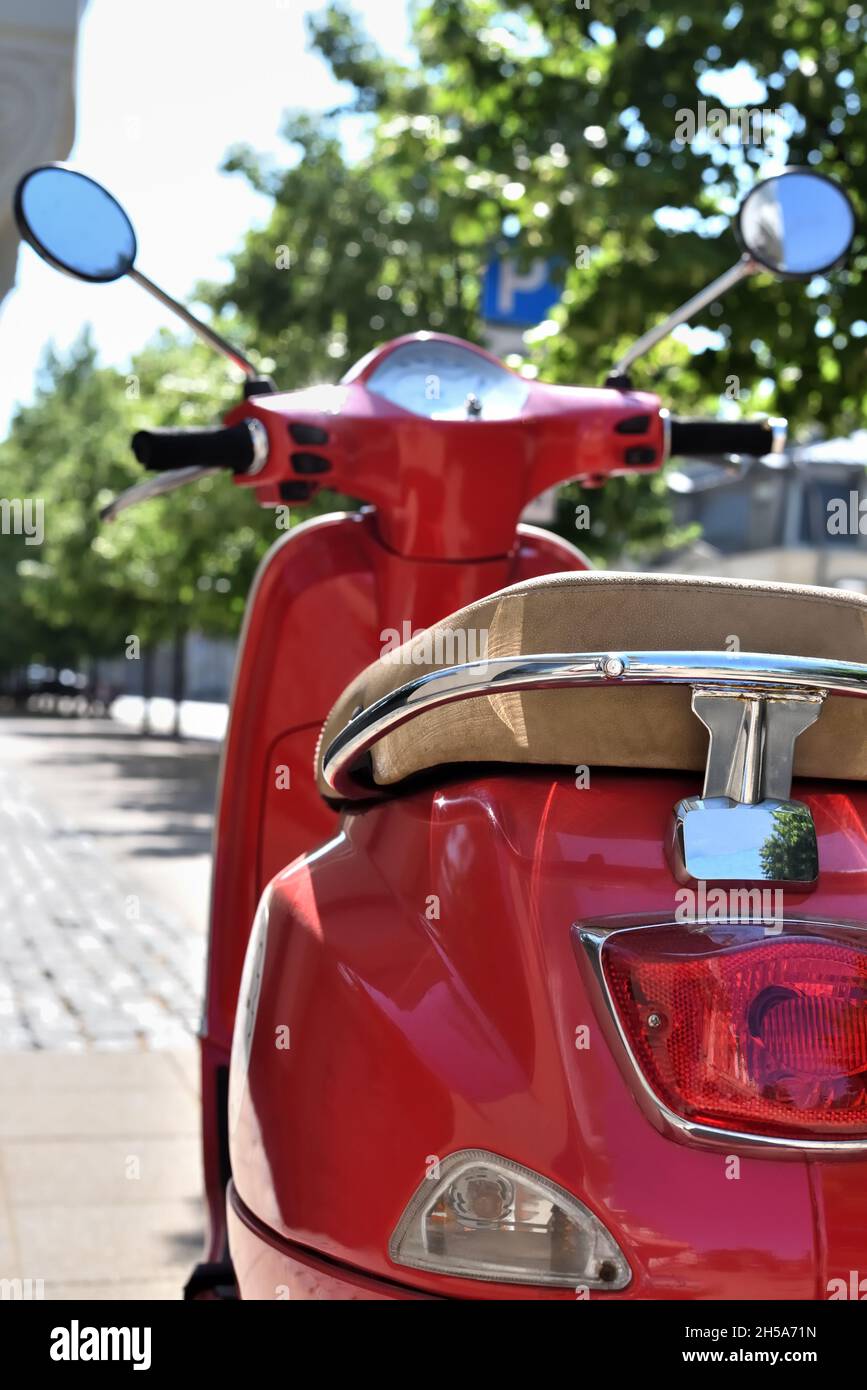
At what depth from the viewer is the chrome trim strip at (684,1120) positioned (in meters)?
1.24

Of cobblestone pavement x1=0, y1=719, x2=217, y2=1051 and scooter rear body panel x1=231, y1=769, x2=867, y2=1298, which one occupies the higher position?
scooter rear body panel x1=231, y1=769, x2=867, y2=1298

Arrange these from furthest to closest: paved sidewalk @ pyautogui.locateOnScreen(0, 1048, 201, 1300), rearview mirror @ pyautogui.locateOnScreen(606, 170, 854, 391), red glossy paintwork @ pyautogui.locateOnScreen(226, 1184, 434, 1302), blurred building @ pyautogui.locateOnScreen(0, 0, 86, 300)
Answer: blurred building @ pyautogui.locateOnScreen(0, 0, 86, 300) < paved sidewalk @ pyautogui.locateOnScreen(0, 1048, 201, 1300) < rearview mirror @ pyautogui.locateOnScreen(606, 170, 854, 391) < red glossy paintwork @ pyautogui.locateOnScreen(226, 1184, 434, 1302)

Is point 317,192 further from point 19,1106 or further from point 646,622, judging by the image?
point 646,622

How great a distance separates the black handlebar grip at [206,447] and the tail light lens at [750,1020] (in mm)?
1427

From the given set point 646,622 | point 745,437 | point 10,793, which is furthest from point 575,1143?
point 10,793

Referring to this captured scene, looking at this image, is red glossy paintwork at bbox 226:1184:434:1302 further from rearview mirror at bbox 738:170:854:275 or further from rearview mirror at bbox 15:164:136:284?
rearview mirror at bbox 738:170:854:275

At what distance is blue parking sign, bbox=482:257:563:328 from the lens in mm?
8008

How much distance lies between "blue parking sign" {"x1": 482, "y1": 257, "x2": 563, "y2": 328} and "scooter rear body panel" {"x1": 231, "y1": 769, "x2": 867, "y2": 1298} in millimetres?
6859

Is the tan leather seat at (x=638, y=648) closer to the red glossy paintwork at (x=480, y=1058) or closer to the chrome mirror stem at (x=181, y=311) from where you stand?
the red glossy paintwork at (x=480, y=1058)

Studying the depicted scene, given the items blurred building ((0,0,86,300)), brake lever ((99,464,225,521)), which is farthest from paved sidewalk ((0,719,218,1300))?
blurred building ((0,0,86,300))

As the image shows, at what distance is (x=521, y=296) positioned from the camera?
8062 millimetres

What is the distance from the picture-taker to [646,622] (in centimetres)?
141

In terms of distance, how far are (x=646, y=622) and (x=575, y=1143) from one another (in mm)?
453

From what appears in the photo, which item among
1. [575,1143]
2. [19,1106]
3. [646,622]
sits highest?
[646,622]
